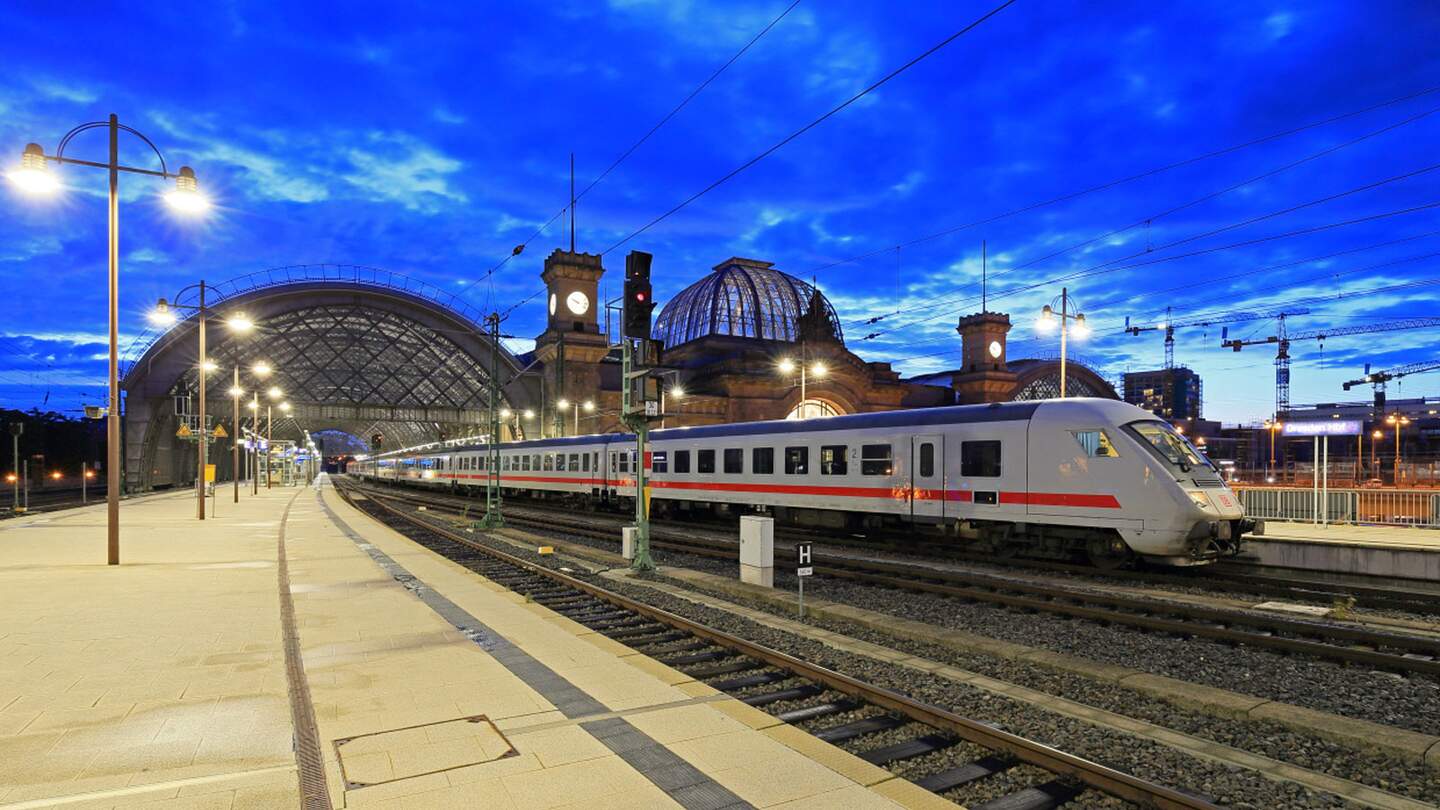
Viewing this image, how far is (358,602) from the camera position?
1178 cm

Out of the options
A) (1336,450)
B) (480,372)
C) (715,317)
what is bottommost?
(1336,450)

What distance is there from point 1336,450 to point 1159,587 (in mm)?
118620

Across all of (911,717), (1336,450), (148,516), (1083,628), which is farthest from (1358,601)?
(1336,450)

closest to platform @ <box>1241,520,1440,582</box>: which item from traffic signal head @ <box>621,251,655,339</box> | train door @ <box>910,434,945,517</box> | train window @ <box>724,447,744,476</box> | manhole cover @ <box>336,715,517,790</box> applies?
train door @ <box>910,434,945,517</box>

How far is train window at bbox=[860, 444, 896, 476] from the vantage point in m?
19.5

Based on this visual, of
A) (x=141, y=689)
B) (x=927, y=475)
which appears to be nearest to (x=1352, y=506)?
(x=927, y=475)

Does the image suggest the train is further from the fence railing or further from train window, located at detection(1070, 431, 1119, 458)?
the fence railing

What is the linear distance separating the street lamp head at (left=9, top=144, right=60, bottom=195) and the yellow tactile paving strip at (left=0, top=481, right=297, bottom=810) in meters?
6.58

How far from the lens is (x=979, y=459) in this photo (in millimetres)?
17047

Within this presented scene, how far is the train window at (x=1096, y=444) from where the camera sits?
47.8 ft

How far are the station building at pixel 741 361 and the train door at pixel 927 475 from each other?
121 ft

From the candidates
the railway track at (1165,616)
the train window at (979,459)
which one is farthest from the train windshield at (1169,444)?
the railway track at (1165,616)

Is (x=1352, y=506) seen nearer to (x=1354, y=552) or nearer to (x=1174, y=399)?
(x=1354, y=552)

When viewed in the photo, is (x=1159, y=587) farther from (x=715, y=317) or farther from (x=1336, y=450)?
(x=1336, y=450)
